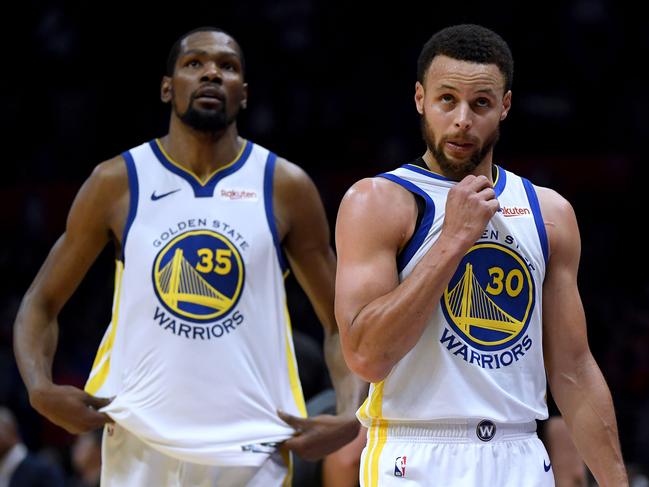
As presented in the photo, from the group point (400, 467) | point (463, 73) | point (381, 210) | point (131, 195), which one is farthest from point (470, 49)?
point (131, 195)

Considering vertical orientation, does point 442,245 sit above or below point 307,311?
above

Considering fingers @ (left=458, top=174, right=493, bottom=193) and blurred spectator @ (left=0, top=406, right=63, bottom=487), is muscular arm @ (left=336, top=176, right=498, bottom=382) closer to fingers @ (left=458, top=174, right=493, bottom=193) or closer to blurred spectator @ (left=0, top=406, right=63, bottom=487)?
fingers @ (left=458, top=174, right=493, bottom=193)

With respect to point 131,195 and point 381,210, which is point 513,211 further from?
point 131,195

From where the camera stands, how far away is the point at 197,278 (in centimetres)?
459

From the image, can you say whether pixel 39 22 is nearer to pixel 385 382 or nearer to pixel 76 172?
pixel 76 172

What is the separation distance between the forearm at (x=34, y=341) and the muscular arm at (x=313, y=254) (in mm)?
1025

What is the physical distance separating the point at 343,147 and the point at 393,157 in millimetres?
766

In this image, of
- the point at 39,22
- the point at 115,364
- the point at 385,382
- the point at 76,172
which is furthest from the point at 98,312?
the point at 385,382

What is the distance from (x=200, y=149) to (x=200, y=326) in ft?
2.50

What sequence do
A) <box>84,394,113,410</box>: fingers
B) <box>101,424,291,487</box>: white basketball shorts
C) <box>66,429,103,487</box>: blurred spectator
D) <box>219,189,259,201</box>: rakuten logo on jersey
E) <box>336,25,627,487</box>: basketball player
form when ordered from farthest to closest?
<box>66,429,103,487</box>: blurred spectator → <box>219,189,259,201</box>: rakuten logo on jersey → <box>84,394,113,410</box>: fingers → <box>101,424,291,487</box>: white basketball shorts → <box>336,25,627,487</box>: basketball player

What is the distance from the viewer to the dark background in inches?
441

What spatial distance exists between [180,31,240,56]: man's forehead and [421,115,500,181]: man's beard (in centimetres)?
156

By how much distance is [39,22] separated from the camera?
567 inches

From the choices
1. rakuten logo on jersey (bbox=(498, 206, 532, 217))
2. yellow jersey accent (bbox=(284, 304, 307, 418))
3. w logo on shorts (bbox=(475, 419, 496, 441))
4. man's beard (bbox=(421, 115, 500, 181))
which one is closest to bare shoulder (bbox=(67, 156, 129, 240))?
yellow jersey accent (bbox=(284, 304, 307, 418))
